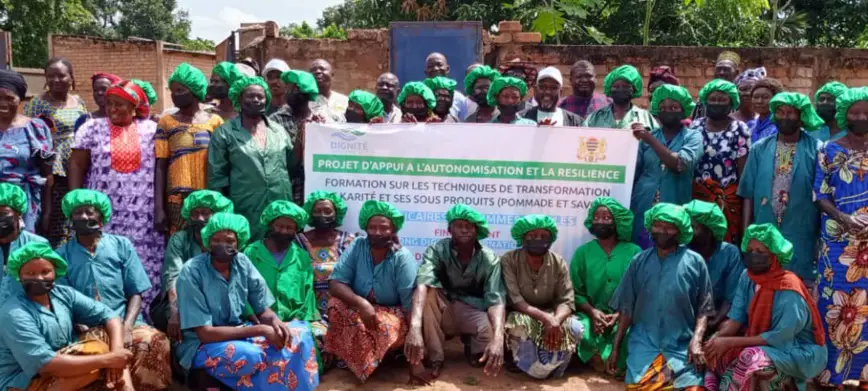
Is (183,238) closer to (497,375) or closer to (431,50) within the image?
(497,375)

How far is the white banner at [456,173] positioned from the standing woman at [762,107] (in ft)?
3.96

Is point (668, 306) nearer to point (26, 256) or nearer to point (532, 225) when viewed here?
point (532, 225)

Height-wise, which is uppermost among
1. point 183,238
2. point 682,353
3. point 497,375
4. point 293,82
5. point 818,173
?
point 293,82

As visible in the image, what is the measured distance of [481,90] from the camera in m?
6.18

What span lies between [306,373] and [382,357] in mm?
498

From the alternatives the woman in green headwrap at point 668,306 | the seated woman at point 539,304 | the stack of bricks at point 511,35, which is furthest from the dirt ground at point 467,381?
the stack of bricks at point 511,35

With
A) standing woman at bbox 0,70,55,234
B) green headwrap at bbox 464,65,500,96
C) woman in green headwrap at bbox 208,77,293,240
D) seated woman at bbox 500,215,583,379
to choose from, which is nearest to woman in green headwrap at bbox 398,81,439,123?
green headwrap at bbox 464,65,500,96

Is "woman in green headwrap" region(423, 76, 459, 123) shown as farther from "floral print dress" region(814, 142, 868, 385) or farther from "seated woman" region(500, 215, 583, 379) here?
"floral print dress" region(814, 142, 868, 385)

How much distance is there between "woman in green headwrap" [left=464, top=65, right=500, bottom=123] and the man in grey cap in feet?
1.00

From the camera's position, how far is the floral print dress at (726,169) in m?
5.14

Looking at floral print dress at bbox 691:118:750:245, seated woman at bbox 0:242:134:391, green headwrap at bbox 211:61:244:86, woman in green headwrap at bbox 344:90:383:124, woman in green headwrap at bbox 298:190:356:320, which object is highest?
green headwrap at bbox 211:61:244:86

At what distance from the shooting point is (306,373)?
173 inches

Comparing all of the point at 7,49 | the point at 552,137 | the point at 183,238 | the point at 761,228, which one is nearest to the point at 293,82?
the point at 183,238

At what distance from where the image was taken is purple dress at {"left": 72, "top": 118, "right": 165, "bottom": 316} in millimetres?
5004
